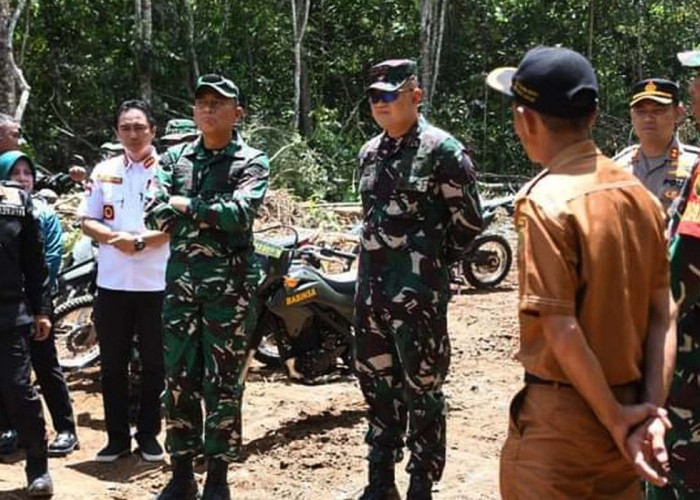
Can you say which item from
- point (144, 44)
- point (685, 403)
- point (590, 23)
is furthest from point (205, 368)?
point (590, 23)

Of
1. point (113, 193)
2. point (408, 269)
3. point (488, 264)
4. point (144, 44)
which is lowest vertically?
point (488, 264)

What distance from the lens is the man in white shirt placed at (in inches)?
190

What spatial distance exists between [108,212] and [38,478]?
1.46m

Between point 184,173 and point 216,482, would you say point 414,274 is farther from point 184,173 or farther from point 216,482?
point 216,482

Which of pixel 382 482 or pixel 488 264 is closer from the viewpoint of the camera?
pixel 382 482

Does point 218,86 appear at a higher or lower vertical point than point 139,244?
higher

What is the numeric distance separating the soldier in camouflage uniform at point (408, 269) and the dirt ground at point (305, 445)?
466 millimetres

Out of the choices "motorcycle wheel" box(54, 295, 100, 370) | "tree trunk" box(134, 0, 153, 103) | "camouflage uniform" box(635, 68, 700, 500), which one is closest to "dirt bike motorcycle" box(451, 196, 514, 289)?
"motorcycle wheel" box(54, 295, 100, 370)

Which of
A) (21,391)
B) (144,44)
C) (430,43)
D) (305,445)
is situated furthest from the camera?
(430,43)

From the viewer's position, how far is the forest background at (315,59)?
16672mm

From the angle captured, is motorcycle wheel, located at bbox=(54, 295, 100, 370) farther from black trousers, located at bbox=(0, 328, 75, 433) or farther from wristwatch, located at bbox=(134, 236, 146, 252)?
wristwatch, located at bbox=(134, 236, 146, 252)

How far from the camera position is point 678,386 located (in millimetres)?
3090

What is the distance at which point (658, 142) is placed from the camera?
4.82m

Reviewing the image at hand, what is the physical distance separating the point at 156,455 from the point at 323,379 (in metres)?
1.58
